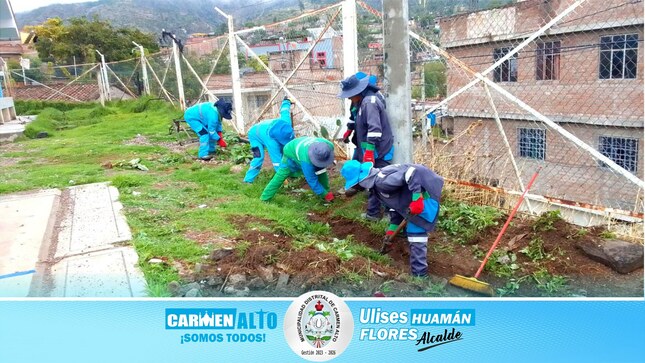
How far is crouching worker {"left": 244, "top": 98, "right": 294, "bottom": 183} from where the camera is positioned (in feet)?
20.1

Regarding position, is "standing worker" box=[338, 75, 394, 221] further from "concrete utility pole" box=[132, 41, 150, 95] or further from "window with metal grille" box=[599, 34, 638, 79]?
"concrete utility pole" box=[132, 41, 150, 95]

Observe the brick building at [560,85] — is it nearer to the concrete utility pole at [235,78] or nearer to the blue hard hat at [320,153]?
the blue hard hat at [320,153]

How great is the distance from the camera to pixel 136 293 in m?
3.20

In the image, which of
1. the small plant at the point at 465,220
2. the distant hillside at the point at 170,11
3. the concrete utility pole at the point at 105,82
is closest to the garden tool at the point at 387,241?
the small plant at the point at 465,220

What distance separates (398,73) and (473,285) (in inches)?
74.2

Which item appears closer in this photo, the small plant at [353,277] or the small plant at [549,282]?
the small plant at [549,282]

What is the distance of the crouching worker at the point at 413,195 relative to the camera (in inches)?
149

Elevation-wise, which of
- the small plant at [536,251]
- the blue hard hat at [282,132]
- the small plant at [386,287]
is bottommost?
the small plant at [386,287]

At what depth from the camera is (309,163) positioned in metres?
5.24

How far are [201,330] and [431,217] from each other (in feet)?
6.34

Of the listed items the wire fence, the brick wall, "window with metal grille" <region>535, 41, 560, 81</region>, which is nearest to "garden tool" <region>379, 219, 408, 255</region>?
the wire fence

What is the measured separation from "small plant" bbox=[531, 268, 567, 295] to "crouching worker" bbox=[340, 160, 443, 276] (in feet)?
2.68

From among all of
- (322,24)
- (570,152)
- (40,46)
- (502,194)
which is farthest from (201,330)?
(40,46)

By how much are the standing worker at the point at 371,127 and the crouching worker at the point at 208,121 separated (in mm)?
3555
